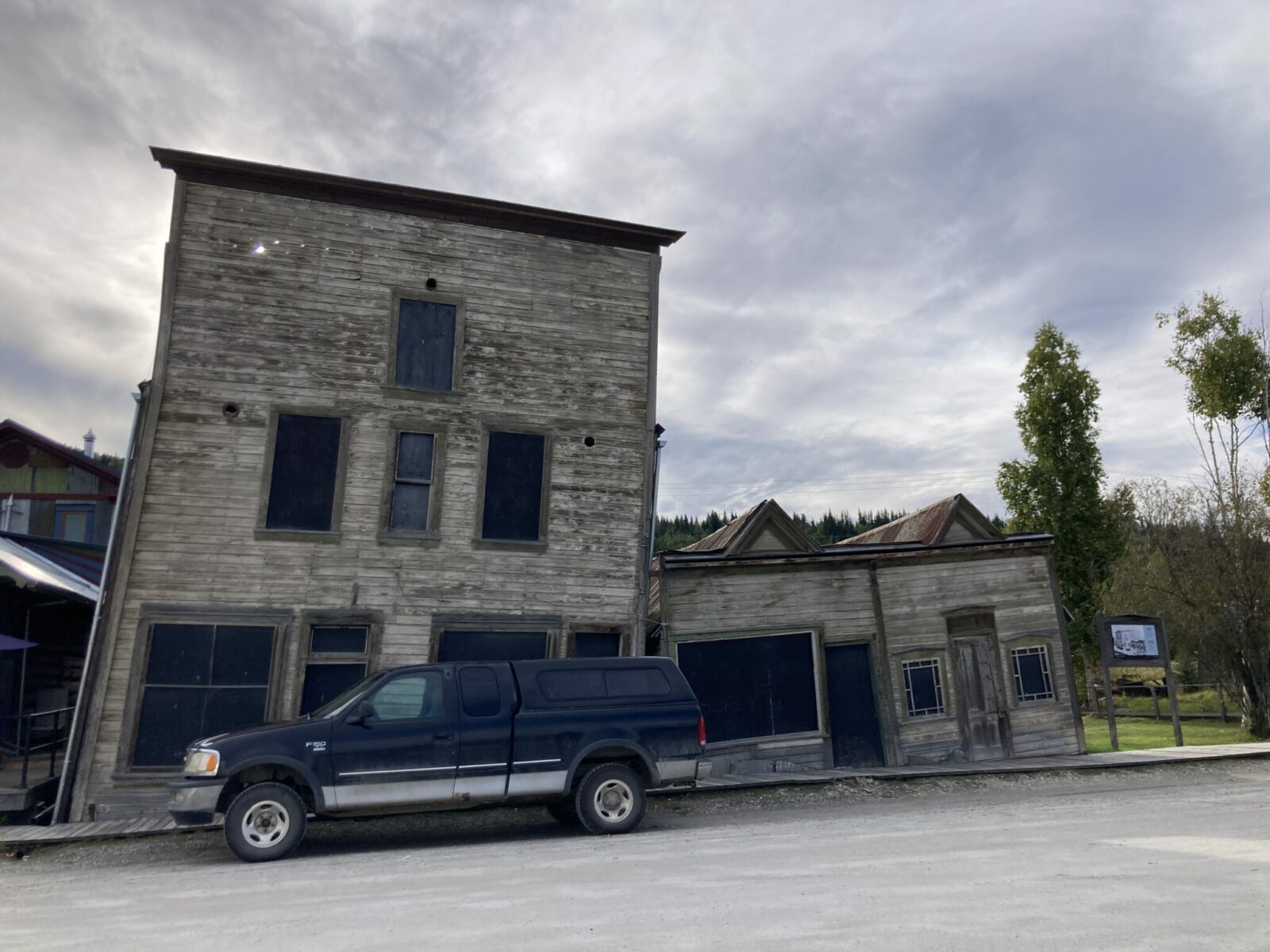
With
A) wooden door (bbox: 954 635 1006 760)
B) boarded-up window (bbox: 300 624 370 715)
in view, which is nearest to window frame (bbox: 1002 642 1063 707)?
wooden door (bbox: 954 635 1006 760)

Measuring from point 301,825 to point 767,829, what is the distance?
5353 millimetres

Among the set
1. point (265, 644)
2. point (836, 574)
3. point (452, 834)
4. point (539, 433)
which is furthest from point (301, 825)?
point (836, 574)

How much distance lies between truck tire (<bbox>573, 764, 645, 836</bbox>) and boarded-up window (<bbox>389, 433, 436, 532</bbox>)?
18.7 ft

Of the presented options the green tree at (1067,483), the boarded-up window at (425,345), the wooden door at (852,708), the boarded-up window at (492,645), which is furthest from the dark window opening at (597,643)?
the green tree at (1067,483)

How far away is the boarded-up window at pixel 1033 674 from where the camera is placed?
17250 mm

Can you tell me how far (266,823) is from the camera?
9219mm

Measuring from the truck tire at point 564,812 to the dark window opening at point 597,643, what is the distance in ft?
11.5

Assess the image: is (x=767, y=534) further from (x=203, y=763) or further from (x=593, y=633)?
(x=203, y=763)

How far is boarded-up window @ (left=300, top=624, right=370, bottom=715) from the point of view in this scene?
13320 millimetres

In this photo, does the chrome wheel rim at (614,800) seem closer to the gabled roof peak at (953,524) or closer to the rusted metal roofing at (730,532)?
the rusted metal roofing at (730,532)

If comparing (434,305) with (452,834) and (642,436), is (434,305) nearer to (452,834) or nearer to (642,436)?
(642,436)

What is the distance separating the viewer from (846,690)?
16.3 m

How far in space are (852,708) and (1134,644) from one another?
23.3 ft

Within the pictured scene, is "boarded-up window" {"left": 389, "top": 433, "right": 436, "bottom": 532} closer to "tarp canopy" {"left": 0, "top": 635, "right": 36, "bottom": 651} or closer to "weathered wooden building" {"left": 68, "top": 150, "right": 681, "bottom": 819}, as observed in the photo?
"weathered wooden building" {"left": 68, "top": 150, "right": 681, "bottom": 819}
